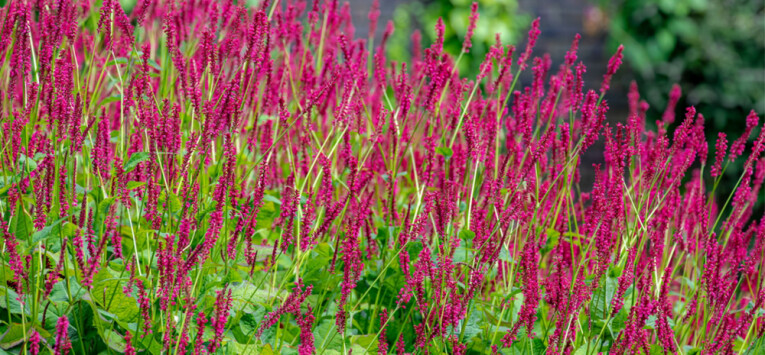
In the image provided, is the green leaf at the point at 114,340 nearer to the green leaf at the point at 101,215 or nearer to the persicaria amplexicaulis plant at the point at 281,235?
the persicaria amplexicaulis plant at the point at 281,235

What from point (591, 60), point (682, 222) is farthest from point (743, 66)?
point (682, 222)

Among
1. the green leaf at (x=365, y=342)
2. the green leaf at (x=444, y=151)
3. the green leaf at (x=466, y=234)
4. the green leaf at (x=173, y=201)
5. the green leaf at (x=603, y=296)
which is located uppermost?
the green leaf at (x=444, y=151)

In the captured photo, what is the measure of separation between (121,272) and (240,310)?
0.86 feet

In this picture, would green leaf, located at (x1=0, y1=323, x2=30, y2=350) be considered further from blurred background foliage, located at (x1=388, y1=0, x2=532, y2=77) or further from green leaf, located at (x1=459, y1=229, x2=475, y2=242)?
blurred background foliage, located at (x1=388, y1=0, x2=532, y2=77)

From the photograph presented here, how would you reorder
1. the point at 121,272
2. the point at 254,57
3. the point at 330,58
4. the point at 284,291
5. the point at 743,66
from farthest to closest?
the point at 743,66
the point at 330,58
the point at 284,291
the point at 254,57
the point at 121,272

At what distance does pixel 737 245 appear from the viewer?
2289 mm

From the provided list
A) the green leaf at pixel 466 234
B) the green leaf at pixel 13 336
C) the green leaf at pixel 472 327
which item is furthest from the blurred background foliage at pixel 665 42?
the green leaf at pixel 13 336

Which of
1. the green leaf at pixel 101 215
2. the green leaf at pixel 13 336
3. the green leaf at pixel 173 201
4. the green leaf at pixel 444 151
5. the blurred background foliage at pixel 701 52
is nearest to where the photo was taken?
the green leaf at pixel 13 336

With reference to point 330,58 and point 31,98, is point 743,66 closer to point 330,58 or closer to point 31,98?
point 330,58

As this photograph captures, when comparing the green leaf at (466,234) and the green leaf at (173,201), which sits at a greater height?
the green leaf at (173,201)

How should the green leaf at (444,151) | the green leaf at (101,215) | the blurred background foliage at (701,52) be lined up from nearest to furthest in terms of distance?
the green leaf at (101,215) < the green leaf at (444,151) < the blurred background foliage at (701,52)

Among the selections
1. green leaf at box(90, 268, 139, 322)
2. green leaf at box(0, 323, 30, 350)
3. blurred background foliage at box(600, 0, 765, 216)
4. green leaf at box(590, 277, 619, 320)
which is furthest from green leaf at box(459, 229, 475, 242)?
blurred background foliage at box(600, 0, 765, 216)

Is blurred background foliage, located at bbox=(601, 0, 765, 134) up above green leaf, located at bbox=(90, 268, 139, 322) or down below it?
above

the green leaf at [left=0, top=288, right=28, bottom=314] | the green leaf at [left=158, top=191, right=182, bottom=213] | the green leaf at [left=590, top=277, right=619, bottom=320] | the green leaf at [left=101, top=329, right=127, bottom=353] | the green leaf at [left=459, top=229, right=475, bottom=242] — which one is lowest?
the green leaf at [left=101, top=329, right=127, bottom=353]
